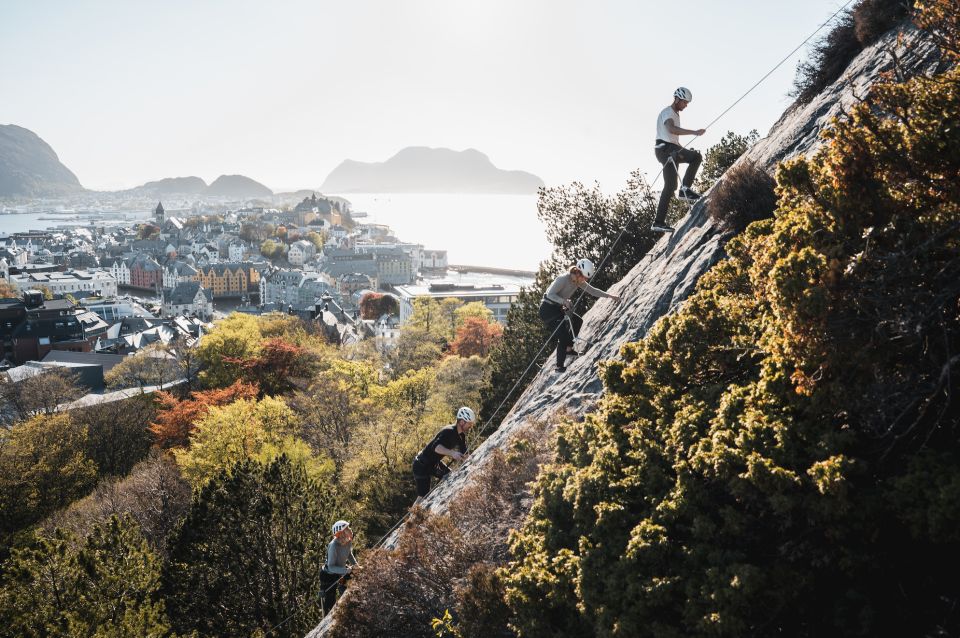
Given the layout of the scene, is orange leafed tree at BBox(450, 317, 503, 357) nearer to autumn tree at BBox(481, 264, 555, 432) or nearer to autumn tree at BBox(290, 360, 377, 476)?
autumn tree at BBox(290, 360, 377, 476)

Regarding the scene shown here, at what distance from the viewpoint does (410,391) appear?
34062 millimetres

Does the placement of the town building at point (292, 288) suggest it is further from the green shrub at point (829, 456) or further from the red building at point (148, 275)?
the green shrub at point (829, 456)

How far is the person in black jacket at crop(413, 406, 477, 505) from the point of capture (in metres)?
10.1

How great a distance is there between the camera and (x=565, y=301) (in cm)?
1016

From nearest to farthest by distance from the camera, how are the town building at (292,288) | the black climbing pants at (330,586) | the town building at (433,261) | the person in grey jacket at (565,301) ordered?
1. the person in grey jacket at (565,301)
2. the black climbing pants at (330,586)
3. the town building at (292,288)
4. the town building at (433,261)

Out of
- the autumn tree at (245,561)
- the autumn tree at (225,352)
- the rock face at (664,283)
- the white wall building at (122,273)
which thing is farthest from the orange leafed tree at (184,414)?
the white wall building at (122,273)

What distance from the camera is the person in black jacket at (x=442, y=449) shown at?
10.1 meters

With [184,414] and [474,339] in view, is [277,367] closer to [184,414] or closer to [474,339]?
[184,414]

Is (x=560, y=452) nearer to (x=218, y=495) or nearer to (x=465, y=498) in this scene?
(x=465, y=498)

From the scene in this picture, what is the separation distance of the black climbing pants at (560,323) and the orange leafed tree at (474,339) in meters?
37.8

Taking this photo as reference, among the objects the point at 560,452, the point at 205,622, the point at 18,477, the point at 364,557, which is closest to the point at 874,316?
the point at 560,452

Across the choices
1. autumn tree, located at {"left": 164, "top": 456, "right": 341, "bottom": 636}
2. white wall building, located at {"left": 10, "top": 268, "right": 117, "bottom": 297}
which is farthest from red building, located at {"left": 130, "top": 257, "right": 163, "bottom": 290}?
autumn tree, located at {"left": 164, "top": 456, "right": 341, "bottom": 636}

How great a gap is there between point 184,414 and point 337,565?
28.1m

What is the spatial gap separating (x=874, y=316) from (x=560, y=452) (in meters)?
3.43
